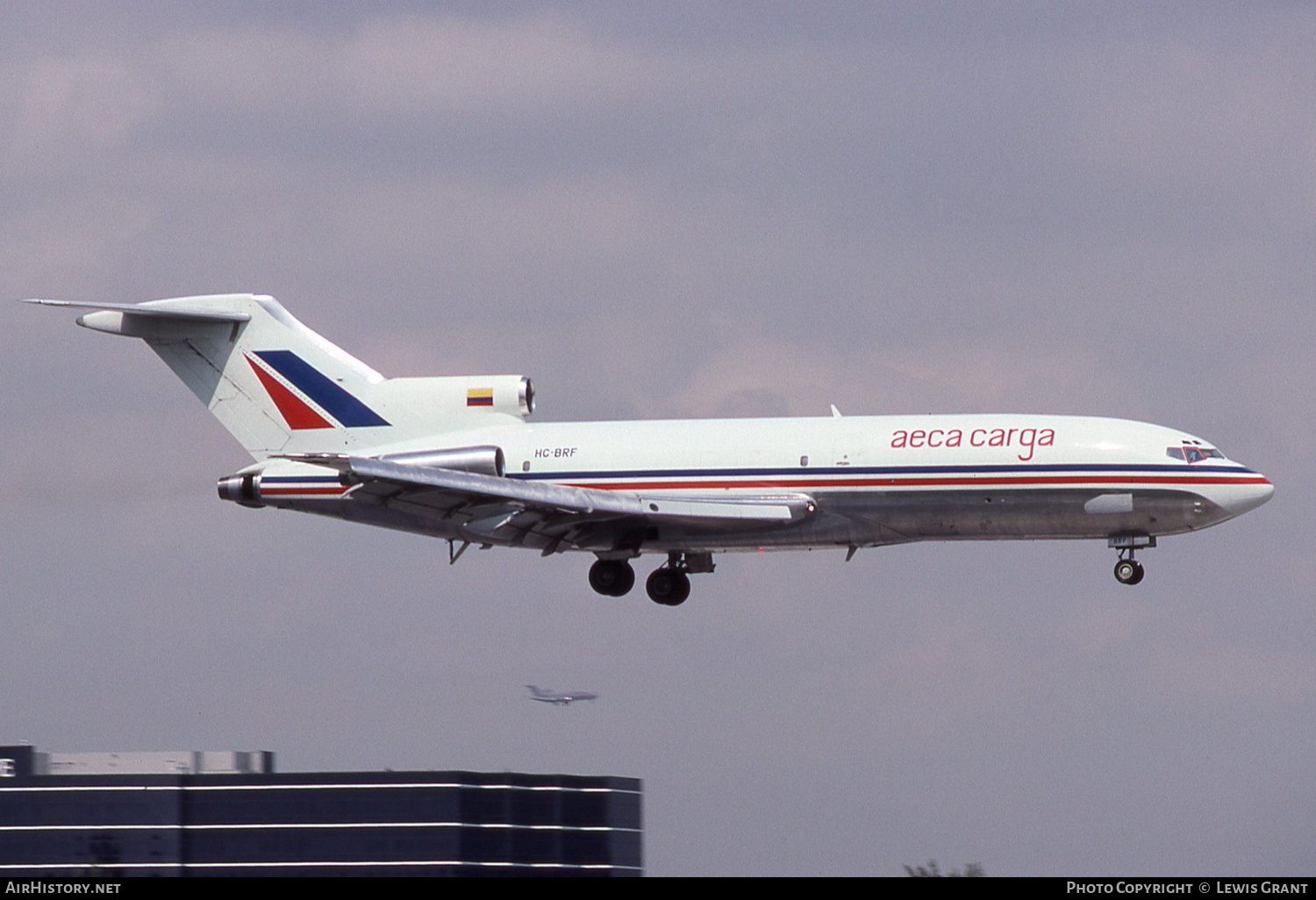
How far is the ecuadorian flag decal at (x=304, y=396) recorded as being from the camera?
57188 millimetres

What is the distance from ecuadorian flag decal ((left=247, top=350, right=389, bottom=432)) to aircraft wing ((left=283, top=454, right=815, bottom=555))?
14.5ft

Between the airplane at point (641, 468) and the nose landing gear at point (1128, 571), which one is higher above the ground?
the airplane at point (641, 468)

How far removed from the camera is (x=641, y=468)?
5362 cm

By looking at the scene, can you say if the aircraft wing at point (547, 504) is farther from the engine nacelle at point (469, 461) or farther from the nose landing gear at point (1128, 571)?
the nose landing gear at point (1128, 571)

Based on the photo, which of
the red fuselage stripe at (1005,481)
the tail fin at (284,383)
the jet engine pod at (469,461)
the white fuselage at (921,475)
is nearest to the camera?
the red fuselage stripe at (1005,481)

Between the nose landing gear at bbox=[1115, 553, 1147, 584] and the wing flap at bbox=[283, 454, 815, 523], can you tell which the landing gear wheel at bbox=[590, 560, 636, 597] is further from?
the nose landing gear at bbox=[1115, 553, 1147, 584]

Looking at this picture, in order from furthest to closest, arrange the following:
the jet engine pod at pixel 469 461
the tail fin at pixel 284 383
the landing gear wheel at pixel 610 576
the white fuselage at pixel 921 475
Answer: the landing gear wheel at pixel 610 576
the tail fin at pixel 284 383
the jet engine pod at pixel 469 461
the white fuselage at pixel 921 475

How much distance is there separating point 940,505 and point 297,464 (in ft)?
57.1

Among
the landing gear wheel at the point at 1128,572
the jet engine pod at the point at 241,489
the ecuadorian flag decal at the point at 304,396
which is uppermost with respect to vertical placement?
the ecuadorian flag decal at the point at 304,396

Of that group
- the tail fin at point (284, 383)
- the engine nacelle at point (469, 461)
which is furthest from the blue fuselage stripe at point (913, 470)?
the tail fin at point (284, 383)

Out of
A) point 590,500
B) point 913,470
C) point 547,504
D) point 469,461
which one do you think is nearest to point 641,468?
point 590,500

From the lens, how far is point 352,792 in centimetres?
9775

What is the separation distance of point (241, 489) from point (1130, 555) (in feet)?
77.4
